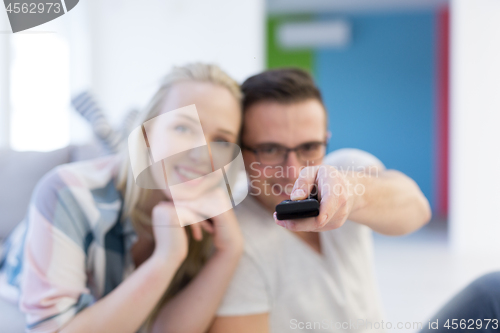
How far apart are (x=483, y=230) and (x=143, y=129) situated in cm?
196

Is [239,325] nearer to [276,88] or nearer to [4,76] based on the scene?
[276,88]

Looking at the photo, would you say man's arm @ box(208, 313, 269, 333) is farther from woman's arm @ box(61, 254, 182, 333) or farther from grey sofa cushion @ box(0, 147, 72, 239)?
grey sofa cushion @ box(0, 147, 72, 239)

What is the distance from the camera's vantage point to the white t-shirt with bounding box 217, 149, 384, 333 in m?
0.51

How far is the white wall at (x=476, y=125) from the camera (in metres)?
1.81

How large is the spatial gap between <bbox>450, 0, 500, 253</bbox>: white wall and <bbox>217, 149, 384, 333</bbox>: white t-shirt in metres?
1.63

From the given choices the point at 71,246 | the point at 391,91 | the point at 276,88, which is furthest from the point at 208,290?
the point at 391,91

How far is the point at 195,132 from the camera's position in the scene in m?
0.44

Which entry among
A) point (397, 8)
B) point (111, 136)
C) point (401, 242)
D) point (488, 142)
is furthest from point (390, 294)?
point (397, 8)

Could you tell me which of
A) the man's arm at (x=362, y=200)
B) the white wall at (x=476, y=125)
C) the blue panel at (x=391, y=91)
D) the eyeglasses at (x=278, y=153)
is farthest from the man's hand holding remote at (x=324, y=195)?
the blue panel at (x=391, y=91)

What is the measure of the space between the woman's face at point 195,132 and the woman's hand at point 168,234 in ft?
0.10

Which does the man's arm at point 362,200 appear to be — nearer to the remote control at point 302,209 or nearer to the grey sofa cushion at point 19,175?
the remote control at point 302,209

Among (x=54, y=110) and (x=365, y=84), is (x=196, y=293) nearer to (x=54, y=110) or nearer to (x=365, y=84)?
(x=54, y=110)

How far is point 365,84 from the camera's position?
9.60ft

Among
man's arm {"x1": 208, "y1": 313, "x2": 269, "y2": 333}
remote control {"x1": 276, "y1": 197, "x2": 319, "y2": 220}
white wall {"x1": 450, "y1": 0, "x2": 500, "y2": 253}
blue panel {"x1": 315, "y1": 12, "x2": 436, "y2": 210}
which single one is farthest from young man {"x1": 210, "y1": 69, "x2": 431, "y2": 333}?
blue panel {"x1": 315, "y1": 12, "x2": 436, "y2": 210}
